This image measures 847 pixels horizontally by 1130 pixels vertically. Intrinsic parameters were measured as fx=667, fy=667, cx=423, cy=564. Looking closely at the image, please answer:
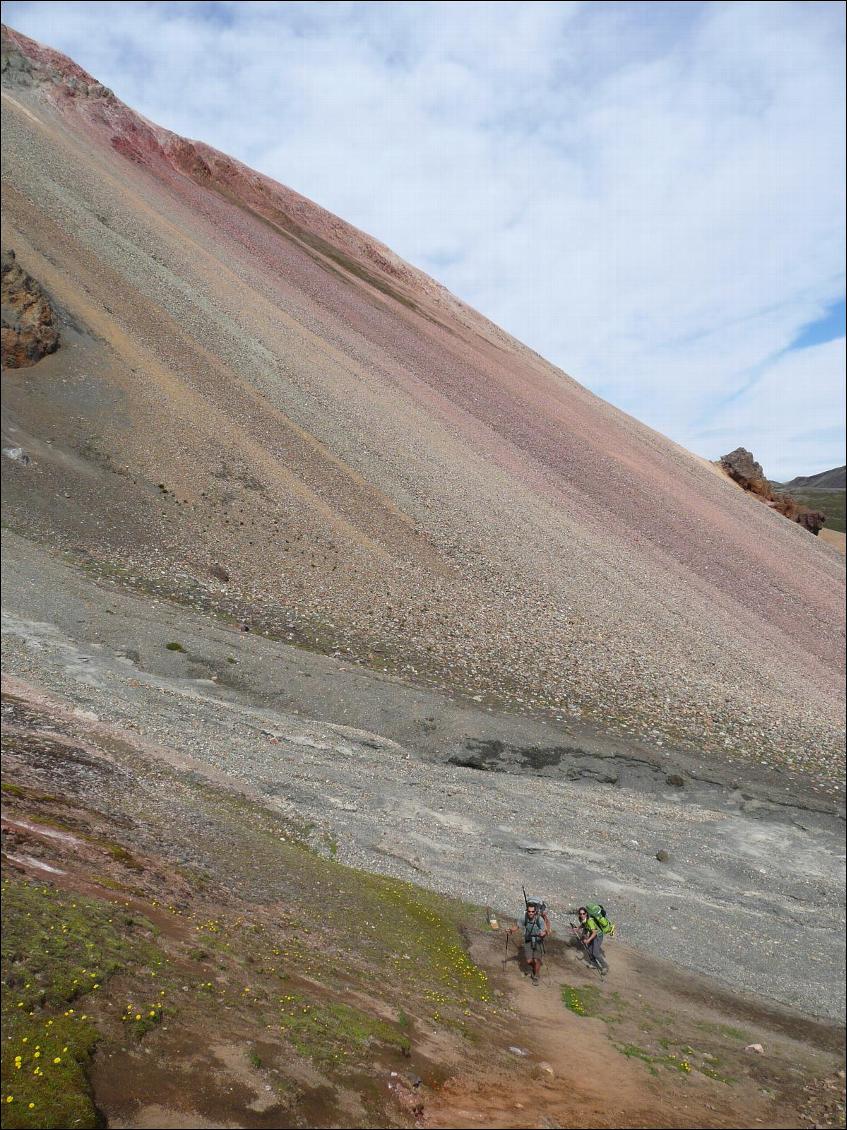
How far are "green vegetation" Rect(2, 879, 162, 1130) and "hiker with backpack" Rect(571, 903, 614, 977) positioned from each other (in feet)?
32.4

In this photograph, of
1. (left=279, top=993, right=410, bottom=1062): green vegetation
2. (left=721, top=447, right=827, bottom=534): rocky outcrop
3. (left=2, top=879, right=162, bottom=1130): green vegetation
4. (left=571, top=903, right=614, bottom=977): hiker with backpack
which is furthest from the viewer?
(left=721, top=447, right=827, bottom=534): rocky outcrop

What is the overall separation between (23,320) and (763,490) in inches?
3288

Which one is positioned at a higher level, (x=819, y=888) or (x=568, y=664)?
(x=568, y=664)

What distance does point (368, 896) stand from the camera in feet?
49.4

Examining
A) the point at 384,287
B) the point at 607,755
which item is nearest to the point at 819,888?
the point at 607,755

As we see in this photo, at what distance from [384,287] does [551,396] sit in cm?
2446

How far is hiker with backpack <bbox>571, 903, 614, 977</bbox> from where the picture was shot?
50.0ft

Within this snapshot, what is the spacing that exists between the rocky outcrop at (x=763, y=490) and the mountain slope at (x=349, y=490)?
16015 mm

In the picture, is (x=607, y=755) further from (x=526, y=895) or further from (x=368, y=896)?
(x=368, y=896)

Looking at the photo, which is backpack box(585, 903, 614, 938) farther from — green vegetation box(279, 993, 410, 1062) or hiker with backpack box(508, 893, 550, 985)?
green vegetation box(279, 993, 410, 1062)

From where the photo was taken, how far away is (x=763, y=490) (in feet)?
286

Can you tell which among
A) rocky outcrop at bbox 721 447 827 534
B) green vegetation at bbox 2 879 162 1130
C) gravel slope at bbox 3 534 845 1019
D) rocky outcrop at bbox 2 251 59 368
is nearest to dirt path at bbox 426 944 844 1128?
gravel slope at bbox 3 534 845 1019

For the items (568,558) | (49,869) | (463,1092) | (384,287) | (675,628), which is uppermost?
(384,287)

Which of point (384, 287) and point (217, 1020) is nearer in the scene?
point (217, 1020)
